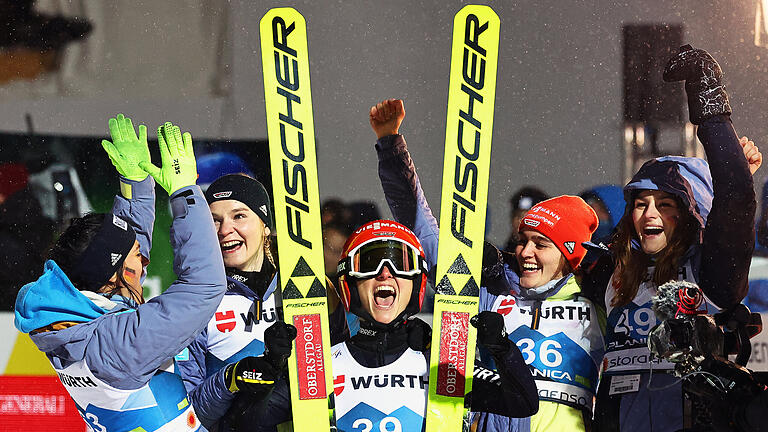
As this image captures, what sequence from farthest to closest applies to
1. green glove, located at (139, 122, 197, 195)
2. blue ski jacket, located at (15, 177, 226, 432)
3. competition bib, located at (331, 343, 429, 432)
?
1. green glove, located at (139, 122, 197, 195)
2. competition bib, located at (331, 343, 429, 432)
3. blue ski jacket, located at (15, 177, 226, 432)

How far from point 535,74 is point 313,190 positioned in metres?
0.84

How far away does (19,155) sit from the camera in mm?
2750

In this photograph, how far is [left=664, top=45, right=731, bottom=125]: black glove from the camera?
2.59 meters

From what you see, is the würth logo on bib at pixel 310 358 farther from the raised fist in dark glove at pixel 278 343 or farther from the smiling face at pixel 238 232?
the smiling face at pixel 238 232

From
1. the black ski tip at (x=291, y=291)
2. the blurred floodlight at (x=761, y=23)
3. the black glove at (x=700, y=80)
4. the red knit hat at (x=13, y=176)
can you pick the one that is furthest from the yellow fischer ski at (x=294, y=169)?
the blurred floodlight at (x=761, y=23)

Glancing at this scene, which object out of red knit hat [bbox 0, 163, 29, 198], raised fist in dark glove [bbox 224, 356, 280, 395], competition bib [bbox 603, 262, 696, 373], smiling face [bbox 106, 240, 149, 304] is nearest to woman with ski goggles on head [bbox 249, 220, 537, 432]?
raised fist in dark glove [bbox 224, 356, 280, 395]

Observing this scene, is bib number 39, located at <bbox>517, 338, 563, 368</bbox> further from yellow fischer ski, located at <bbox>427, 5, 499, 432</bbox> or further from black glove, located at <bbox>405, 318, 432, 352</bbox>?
black glove, located at <bbox>405, 318, 432, 352</bbox>

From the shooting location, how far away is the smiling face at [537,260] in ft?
8.64

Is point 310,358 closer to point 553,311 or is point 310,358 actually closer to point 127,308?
point 127,308

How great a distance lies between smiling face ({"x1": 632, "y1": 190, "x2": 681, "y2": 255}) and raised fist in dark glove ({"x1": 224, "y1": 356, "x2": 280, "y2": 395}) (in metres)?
1.27

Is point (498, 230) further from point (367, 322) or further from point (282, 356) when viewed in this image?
point (282, 356)

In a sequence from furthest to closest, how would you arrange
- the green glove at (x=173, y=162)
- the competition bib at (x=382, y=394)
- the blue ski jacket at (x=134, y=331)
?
the green glove at (x=173, y=162)
the competition bib at (x=382, y=394)
the blue ski jacket at (x=134, y=331)

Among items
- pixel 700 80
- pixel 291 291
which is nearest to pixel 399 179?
pixel 291 291

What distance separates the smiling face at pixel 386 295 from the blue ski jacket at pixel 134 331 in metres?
0.47
